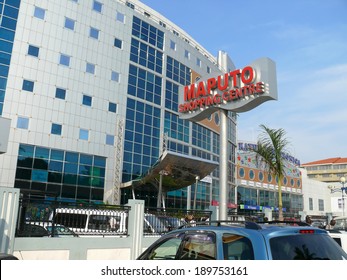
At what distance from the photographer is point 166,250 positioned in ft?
15.4

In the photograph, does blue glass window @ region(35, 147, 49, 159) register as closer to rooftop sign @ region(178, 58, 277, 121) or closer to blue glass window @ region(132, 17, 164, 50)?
blue glass window @ region(132, 17, 164, 50)

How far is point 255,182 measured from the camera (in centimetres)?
6769

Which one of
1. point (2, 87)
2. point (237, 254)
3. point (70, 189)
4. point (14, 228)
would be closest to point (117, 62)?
point (2, 87)

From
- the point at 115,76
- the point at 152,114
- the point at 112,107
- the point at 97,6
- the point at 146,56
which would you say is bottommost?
the point at 112,107

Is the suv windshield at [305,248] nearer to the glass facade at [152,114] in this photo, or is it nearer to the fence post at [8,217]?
the fence post at [8,217]

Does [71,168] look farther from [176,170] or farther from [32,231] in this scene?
[32,231]

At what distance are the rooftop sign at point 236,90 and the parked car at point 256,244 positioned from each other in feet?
40.0

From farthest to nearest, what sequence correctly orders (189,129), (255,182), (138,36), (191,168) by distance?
(255,182) < (189,129) < (138,36) < (191,168)

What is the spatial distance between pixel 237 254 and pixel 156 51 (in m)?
42.8

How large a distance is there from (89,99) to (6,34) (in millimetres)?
9990

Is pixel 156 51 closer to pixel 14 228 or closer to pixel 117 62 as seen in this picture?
pixel 117 62

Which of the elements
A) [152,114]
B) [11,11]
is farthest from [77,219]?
[152,114]

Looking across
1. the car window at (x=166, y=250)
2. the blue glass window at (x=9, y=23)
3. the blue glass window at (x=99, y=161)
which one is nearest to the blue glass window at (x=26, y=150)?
the blue glass window at (x=99, y=161)

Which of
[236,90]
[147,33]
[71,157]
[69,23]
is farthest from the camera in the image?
[147,33]
